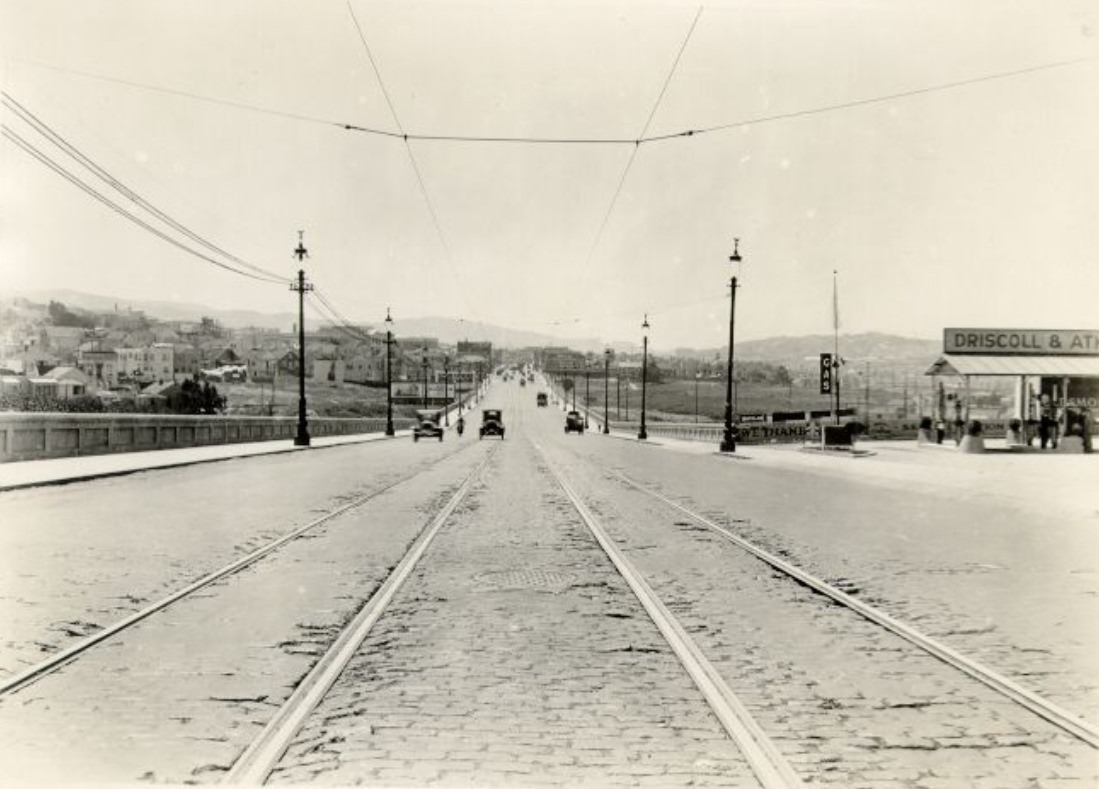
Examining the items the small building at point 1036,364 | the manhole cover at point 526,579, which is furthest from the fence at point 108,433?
the small building at point 1036,364

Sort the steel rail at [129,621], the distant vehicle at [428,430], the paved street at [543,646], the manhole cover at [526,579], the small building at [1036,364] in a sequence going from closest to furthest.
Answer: the paved street at [543,646]
the steel rail at [129,621]
the manhole cover at [526,579]
the small building at [1036,364]
the distant vehicle at [428,430]

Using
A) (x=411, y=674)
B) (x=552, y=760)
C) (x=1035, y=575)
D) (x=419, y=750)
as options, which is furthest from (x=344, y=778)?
(x=1035, y=575)

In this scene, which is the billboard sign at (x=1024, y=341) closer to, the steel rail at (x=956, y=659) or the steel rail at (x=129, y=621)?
the steel rail at (x=956, y=659)

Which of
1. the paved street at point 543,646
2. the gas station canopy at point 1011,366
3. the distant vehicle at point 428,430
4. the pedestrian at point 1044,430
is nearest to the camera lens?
the paved street at point 543,646

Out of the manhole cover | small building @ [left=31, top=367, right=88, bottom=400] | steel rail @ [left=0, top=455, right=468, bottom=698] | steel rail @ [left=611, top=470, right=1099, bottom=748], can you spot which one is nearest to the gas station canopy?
steel rail @ [left=611, top=470, right=1099, bottom=748]

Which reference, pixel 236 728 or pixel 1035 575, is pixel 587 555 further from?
pixel 236 728

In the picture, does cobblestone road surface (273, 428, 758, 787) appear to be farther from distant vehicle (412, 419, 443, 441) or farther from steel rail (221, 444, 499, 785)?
distant vehicle (412, 419, 443, 441)

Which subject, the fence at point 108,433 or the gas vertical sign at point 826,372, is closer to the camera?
the fence at point 108,433

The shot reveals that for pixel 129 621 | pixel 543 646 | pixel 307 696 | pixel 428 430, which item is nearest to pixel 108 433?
pixel 129 621
